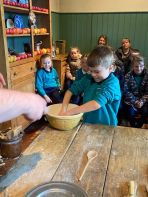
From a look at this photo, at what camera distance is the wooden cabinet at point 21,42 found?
252 cm

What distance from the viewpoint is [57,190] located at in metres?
0.87

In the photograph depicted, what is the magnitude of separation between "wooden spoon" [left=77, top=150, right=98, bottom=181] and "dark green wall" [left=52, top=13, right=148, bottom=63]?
3752mm

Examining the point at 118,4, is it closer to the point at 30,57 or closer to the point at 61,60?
the point at 61,60

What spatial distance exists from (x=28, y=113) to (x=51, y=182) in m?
0.35

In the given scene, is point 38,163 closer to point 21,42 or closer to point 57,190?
point 57,190

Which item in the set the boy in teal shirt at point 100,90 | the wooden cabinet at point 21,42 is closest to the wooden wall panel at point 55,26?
the wooden cabinet at point 21,42

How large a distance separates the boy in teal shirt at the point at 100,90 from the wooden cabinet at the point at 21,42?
1.19m

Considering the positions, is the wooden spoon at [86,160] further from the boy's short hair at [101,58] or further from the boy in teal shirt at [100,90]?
the boy's short hair at [101,58]

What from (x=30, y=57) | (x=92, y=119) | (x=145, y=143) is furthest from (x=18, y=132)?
(x=30, y=57)

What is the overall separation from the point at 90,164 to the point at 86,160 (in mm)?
36

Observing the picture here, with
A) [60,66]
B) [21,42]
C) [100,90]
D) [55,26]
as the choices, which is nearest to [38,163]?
[100,90]

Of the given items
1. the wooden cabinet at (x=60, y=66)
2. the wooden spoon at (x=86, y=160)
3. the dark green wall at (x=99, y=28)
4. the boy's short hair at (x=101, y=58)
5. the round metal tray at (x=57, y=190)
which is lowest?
the round metal tray at (x=57, y=190)

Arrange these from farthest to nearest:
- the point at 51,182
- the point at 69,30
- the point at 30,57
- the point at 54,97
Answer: the point at 69,30 → the point at 54,97 → the point at 30,57 → the point at 51,182

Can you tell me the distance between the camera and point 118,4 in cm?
432
